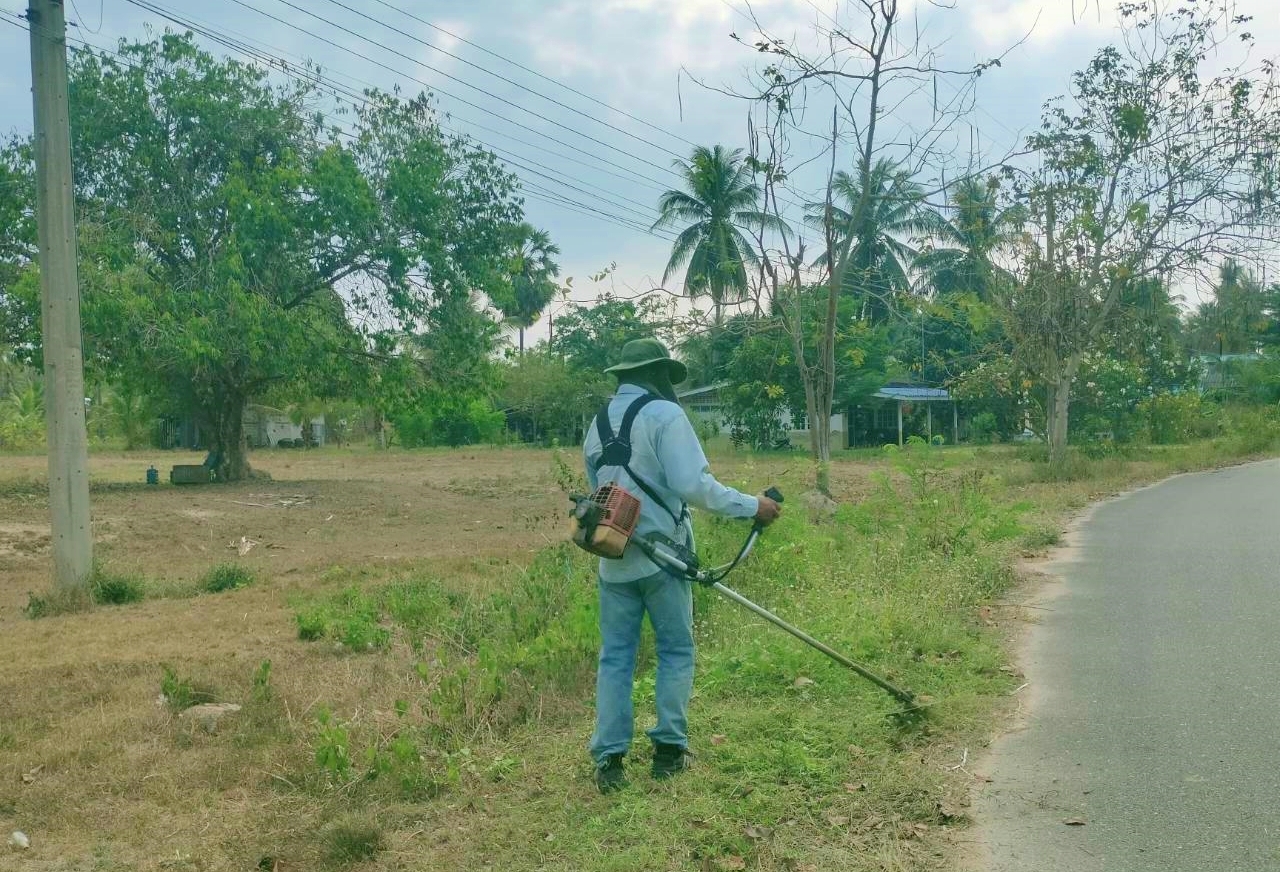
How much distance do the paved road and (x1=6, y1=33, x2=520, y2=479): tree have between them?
16439 millimetres

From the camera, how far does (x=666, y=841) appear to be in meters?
4.46

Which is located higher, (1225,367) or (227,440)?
(1225,367)

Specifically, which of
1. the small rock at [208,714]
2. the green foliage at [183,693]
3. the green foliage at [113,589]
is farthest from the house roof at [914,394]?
the small rock at [208,714]

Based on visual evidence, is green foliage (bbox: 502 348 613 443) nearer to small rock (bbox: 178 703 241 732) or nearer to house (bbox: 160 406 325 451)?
house (bbox: 160 406 325 451)

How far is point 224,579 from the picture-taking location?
12750 millimetres

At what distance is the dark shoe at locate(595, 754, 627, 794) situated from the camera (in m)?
5.07

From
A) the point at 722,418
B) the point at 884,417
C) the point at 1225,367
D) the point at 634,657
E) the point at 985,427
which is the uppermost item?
the point at 1225,367

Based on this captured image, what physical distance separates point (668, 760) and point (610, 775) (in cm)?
27

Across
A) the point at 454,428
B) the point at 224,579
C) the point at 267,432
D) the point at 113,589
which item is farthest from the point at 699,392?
the point at 113,589

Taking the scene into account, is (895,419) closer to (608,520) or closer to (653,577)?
(653,577)

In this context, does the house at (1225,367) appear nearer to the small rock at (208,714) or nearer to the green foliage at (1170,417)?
the green foliage at (1170,417)

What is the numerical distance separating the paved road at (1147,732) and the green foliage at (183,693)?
4.58 meters

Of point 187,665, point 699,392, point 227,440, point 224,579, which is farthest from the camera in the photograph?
point 699,392

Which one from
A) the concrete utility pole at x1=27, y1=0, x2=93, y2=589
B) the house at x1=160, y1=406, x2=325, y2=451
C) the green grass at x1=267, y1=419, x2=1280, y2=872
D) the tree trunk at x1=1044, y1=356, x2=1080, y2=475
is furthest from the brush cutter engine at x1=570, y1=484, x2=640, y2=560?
the house at x1=160, y1=406, x2=325, y2=451
